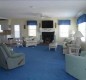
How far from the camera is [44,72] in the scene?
4406mm

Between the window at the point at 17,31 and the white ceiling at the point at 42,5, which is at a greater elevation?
the white ceiling at the point at 42,5

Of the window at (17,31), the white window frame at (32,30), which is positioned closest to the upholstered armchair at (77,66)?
the white window frame at (32,30)

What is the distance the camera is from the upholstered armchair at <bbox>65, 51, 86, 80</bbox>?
11.4ft

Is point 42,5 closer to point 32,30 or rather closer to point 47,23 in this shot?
point 47,23

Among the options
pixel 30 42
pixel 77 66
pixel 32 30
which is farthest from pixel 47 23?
pixel 77 66

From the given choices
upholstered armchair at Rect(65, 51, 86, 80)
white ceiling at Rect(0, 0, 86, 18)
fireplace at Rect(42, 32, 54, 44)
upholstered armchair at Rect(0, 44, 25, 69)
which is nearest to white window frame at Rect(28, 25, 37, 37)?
fireplace at Rect(42, 32, 54, 44)

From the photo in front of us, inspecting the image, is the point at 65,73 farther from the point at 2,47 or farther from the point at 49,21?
the point at 49,21

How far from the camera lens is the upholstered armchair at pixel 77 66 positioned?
3.48m

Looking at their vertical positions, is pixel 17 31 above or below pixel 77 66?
above

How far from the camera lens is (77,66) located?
3.64 m

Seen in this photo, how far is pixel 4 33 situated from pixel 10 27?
2.58ft

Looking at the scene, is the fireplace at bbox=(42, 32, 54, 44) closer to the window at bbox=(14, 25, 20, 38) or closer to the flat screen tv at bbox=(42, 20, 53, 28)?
the flat screen tv at bbox=(42, 20, 53, 28)

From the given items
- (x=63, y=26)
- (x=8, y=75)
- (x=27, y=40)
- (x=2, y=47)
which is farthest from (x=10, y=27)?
(x=8, y=75)

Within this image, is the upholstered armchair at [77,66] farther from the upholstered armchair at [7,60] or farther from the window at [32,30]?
the window at [32,30]
